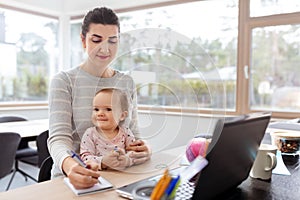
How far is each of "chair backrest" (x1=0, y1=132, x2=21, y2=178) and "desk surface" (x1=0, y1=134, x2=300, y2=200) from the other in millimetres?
1474

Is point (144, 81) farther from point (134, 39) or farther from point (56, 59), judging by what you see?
point (56, 59)

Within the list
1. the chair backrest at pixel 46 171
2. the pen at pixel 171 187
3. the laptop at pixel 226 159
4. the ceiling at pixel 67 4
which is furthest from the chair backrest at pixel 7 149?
the ceiling at pixel 67 4

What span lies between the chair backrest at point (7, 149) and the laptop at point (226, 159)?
64.7 inches

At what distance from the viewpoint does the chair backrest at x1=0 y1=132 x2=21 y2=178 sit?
2172 mm

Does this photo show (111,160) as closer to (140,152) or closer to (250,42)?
(140,152)

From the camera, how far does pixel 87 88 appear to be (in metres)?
1.14

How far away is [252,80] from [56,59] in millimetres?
3152

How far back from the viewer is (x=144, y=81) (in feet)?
3.34

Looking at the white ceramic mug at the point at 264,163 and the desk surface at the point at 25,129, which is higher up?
the white ceramic mug at the point at 264,163

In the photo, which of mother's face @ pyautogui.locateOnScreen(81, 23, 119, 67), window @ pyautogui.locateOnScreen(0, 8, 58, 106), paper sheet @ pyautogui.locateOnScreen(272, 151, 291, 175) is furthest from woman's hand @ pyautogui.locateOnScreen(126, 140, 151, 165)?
window @ pyautogui.locateOnScreen(0, 8, 58, 106)

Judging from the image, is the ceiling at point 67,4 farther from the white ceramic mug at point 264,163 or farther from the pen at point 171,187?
the pen at point 171,187

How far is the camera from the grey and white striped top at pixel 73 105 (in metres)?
1.04

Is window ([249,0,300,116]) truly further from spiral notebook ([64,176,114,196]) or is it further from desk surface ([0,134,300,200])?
spiral notebook ([64,176,114,196])

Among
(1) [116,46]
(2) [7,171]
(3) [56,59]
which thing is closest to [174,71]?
(1) [116,46]
